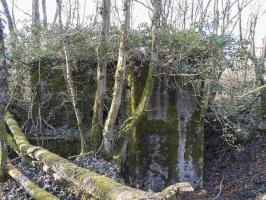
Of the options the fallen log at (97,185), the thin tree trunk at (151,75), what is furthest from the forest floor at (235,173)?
the fallen log at (97,185)

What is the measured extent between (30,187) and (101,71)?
3.43 meters

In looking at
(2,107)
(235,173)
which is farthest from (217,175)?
(2,107)

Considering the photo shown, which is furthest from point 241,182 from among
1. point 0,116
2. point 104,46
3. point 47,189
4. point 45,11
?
point 45,11

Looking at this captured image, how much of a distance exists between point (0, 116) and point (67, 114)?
509 centimetres

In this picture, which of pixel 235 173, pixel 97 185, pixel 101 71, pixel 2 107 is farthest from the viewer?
pixel 235 173

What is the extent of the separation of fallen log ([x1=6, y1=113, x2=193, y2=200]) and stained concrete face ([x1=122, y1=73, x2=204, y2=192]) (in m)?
3.13

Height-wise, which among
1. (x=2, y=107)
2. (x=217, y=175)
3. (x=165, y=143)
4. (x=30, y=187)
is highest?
(x=2, y=107)

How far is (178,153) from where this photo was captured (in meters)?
10.2

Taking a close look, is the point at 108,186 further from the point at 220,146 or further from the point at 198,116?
the point at 220,146

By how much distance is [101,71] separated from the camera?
866 cm

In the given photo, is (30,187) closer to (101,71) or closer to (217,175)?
(101,71)

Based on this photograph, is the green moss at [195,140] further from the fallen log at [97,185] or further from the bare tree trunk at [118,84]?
the fallen log at [97,185]

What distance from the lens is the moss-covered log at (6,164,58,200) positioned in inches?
222

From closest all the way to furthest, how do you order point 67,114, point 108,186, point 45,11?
1. point 108,186
2. point 67,114
3. point 45,11
